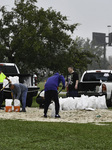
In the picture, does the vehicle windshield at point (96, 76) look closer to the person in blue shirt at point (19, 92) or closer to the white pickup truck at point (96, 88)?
the white pickup truck at point (96, 88)

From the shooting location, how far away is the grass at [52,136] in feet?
30.1

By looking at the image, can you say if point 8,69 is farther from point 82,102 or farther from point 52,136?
point 52,136

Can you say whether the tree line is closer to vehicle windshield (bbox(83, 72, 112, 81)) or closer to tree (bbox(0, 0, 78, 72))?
tree (bbox(0, 0, 78, 72))

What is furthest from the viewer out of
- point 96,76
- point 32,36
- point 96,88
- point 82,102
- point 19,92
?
point 32,36

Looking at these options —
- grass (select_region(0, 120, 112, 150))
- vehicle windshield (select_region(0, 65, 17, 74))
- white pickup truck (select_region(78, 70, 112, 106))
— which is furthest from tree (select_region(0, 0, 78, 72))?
grass (select_region(0, 120, 112, 150))

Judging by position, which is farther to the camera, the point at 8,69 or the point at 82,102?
the point at 8,69

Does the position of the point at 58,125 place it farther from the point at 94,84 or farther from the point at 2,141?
the point at 94,84

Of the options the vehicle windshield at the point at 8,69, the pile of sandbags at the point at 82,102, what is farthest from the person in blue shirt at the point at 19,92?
the vehicle windshield at the point at 8,69

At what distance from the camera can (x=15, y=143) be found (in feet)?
31.0

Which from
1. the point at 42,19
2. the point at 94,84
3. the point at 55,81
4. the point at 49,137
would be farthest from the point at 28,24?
the point at 49,137

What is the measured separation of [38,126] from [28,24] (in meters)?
19.0

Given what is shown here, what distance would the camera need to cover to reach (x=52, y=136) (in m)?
10.6

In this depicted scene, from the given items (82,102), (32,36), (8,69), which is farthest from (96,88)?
(32,36)

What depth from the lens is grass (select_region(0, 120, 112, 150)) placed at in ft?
30.1
